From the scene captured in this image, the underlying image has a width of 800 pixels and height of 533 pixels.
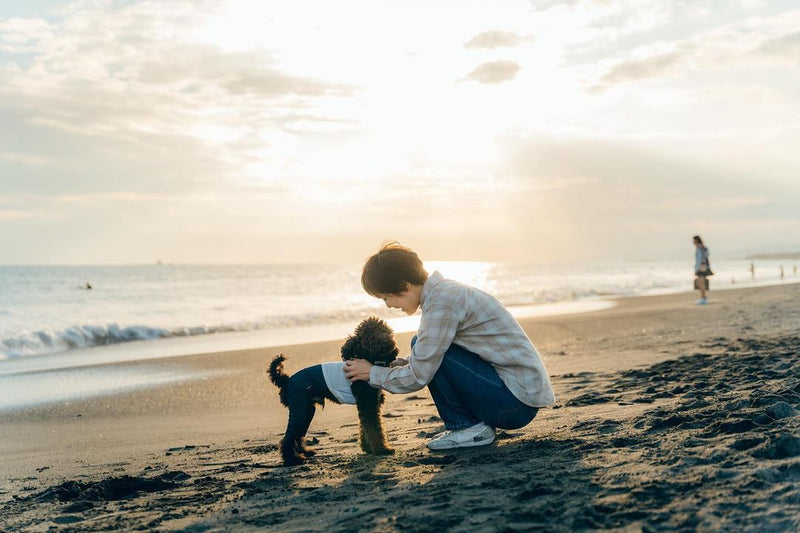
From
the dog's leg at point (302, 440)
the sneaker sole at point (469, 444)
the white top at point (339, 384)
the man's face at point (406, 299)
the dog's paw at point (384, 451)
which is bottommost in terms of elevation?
the dog's paw at point (384, 451)

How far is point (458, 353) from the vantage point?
13.5ft

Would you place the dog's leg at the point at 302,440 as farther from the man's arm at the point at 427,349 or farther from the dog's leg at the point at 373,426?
the man's arm at the point at 427,349

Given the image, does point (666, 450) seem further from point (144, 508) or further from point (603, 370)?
point (603, 370)

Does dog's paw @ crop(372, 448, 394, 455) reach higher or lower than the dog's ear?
lower

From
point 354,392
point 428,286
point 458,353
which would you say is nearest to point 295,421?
point 354,392

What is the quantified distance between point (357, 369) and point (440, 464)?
2.37ft

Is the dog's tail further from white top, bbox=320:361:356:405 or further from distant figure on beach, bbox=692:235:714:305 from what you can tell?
distant figure on beach, bbox=692:235:714:305

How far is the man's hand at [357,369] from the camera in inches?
160

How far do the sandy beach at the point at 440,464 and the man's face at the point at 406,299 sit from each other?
0.91 m

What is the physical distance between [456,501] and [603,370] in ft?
16.2

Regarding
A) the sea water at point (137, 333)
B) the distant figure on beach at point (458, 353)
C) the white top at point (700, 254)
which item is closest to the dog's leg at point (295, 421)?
the distant figure on beach at point (458, 353)

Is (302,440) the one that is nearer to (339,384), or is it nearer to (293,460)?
(293,460)

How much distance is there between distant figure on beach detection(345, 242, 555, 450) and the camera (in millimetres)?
3953

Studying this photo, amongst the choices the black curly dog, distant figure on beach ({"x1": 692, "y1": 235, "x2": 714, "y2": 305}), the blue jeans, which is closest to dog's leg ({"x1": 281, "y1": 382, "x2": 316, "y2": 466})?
the black curly dog
